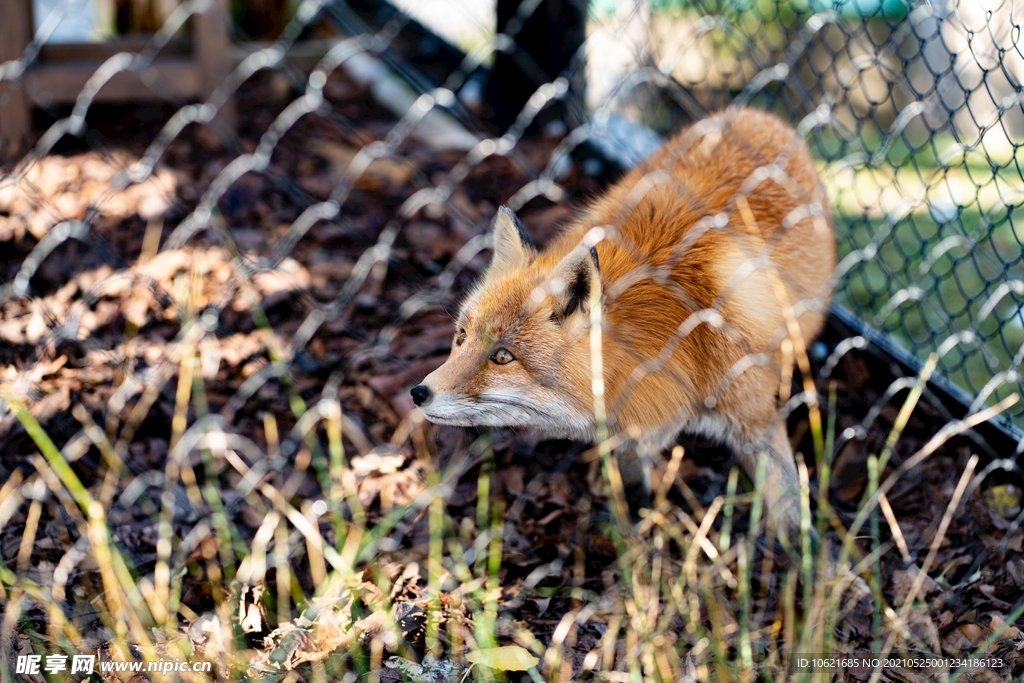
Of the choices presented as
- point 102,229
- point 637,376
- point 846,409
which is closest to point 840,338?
point 846,409

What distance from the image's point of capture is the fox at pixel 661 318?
8.62 feet

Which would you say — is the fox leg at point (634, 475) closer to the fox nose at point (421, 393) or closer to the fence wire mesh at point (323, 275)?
the fence wire mesh at point (323, 275)

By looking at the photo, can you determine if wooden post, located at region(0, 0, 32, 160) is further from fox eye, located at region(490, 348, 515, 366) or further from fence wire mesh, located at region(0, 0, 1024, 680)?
fox eye, located at region(490, 348, 515, 366)

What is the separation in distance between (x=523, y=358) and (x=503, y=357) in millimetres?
61

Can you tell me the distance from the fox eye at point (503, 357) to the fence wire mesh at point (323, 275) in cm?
31

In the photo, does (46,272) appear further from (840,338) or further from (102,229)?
(840,338)

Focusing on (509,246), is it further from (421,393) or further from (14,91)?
(14,91)

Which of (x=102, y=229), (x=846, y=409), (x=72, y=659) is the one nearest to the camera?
(x=72, y=659)

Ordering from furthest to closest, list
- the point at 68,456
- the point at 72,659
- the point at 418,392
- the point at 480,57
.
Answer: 1. the point at 480,57
2. the point at 68,456
3. the point at 418,392
4. the point at 72,659

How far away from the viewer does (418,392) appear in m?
2.51

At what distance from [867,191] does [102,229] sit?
15.2 feet

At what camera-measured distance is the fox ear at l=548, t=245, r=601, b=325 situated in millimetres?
2447

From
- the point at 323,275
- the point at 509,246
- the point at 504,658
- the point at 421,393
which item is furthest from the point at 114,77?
the point at 504,658

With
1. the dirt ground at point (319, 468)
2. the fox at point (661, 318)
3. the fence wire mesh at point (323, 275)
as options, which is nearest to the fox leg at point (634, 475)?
the fox at point (661, 318)
